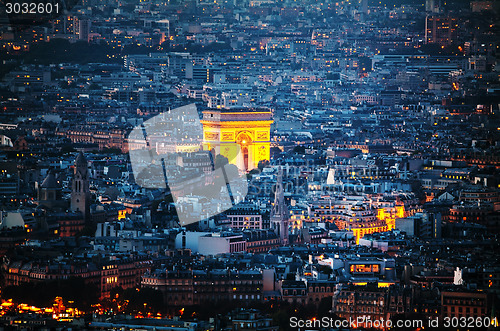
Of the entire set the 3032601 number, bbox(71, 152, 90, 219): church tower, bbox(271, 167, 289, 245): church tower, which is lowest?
bbox(271, 167, 289, 245): church tower

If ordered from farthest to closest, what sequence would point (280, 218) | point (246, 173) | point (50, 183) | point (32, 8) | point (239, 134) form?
point (32, 8) → point (239, 134) → point (246, 173) → point (50, 183) → point (280, 218)

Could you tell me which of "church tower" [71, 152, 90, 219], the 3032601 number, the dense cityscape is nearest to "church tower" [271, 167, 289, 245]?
the dense cityscape

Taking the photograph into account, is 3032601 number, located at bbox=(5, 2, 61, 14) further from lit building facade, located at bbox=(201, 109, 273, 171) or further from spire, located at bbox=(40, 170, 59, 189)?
spire, located at bbox=(40, 170, 59, 189)

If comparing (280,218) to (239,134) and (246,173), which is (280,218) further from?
(239,134)

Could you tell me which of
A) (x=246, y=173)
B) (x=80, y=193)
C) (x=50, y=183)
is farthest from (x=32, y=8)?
(x=80, y=193)

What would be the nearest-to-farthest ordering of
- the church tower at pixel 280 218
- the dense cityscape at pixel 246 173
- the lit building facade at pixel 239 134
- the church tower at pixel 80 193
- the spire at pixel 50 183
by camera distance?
the dense cityscape at pixel 246 173 < the church tower at pixel 280 218 < the church tower at pixel 80 193 < the spire at pixel 50 183 < the lit building facade at pixel 239 134

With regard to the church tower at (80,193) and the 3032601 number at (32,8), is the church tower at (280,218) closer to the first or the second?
the church tower at (80,193)

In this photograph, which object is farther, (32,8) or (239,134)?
(32,8)

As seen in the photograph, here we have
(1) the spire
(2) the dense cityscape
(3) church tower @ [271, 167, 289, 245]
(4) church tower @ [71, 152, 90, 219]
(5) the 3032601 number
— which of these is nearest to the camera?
(2) the dense cityscape

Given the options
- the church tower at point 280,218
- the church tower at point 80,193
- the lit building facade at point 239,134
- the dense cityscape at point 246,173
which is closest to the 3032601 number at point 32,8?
the dense cityscape at point 246,173
